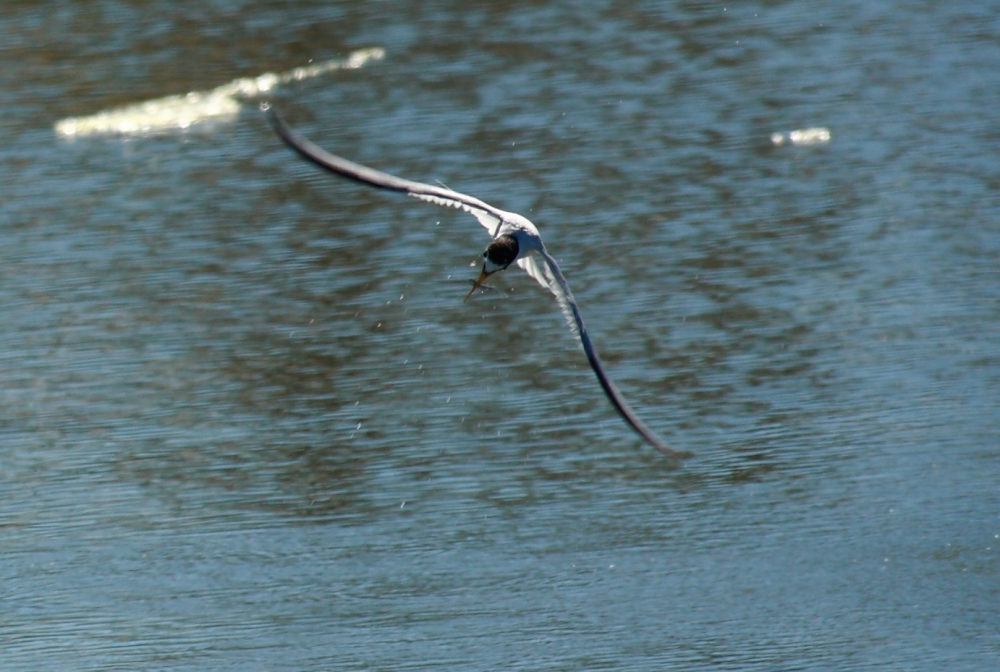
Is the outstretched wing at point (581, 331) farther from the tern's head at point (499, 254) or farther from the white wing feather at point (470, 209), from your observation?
the white wing feather at point (470, 209)

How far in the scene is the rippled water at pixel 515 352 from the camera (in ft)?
17.5

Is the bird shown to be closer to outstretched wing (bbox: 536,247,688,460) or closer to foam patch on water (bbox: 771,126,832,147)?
outstretched wing (bbox: 536,247,688,460)

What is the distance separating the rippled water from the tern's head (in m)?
1.17

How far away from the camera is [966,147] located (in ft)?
28.9

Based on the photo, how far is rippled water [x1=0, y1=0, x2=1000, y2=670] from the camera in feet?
17.5

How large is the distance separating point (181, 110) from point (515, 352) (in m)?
3.93

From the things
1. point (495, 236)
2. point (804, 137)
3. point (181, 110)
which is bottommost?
point (804, 137)

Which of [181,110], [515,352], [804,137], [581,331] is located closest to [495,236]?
[581,331]

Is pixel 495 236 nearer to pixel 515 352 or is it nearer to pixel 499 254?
pixel 499 254

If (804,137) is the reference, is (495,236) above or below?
above

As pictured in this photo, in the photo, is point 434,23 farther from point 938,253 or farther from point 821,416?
point 821,416

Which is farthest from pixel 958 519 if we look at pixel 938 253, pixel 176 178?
pixel 176 178

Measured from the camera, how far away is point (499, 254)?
15.6ft

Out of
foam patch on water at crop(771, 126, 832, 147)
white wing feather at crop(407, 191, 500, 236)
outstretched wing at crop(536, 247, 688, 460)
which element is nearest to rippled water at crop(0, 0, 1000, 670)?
foam patch on water at crop(771, 126, 832, 147)
